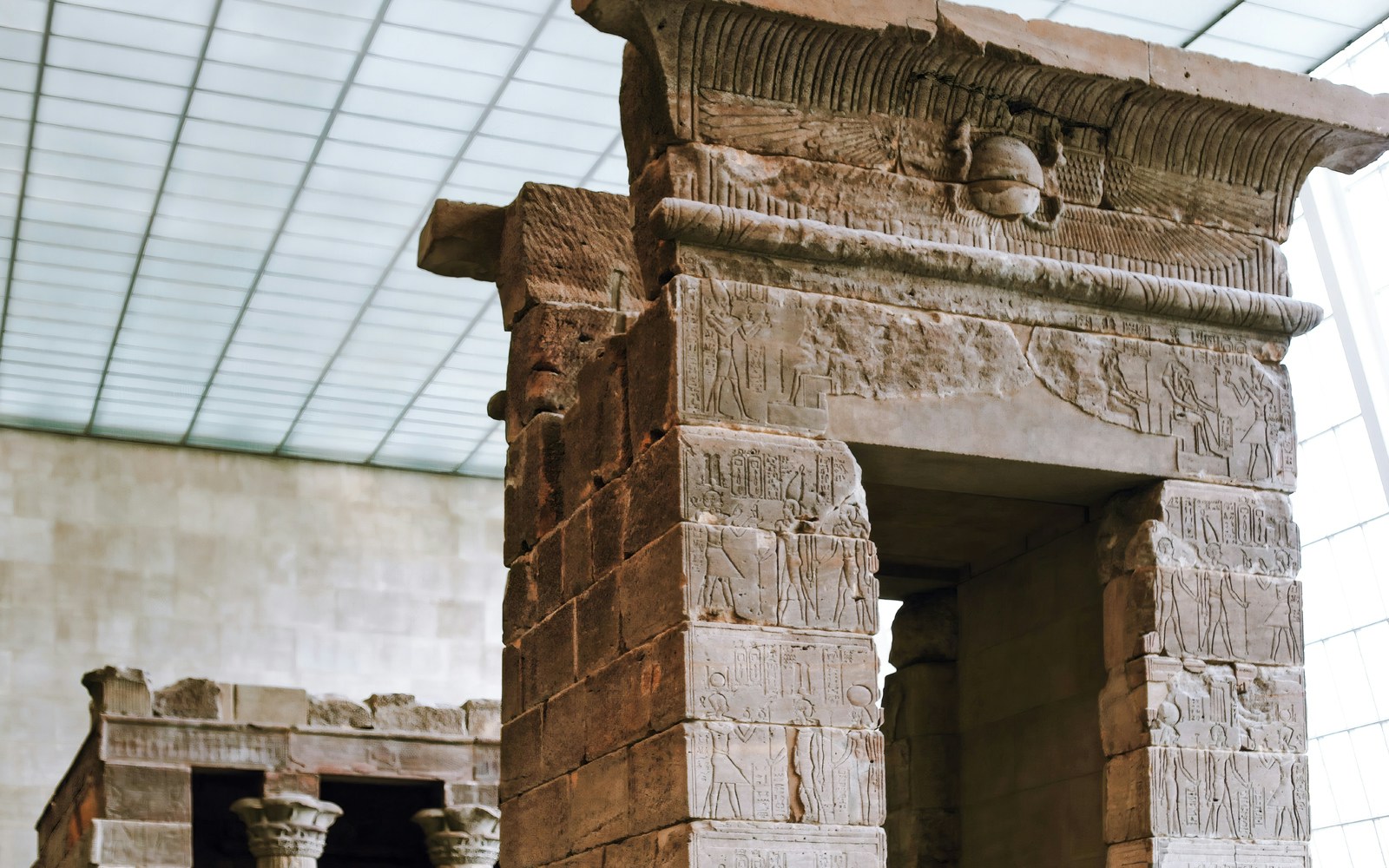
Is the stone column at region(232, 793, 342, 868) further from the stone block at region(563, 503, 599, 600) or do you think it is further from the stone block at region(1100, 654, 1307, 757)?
the stone block at region(1100, 654, 1307, 757)

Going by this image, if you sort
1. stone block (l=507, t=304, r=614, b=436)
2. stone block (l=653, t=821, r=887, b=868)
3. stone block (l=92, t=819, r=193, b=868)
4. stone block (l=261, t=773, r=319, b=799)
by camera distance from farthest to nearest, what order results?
stone block (l=261, t=773, r=319, b=799) < stone block (l=92, t=819, r=193, b=868) < stone block (l=507, t=304, r=614, b=436) < stone block (l=653, t=821, r=887, b=868)

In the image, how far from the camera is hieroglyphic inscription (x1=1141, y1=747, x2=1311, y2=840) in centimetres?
616

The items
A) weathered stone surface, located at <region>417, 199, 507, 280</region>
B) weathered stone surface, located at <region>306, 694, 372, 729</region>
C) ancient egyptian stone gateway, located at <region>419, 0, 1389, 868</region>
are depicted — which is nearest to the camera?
ancient egyptian stone gateway, located at <region>419, 0, 1389, 868</region>

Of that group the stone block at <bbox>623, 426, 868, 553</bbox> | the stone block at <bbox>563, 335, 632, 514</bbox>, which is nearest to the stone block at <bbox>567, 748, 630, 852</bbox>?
the stone block at <bbox>623, 426, 868, 553</bbox>

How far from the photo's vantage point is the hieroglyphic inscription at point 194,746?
12.0m

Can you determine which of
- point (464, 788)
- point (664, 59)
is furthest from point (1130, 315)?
point (464, 788)

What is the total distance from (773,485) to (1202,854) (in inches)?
77.5

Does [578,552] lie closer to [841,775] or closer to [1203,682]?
[841,775]

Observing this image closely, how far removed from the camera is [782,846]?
18.4ft

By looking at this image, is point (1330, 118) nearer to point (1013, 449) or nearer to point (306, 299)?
point (1013, 449)

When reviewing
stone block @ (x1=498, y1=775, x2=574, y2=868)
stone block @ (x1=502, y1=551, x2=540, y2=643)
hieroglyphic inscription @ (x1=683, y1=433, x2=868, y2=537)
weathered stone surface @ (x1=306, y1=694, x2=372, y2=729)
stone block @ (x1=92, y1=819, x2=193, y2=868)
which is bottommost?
stone block @ (x1=498, y1=775, x2=574, y2=868)

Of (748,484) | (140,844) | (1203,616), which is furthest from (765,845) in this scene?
(140,844)

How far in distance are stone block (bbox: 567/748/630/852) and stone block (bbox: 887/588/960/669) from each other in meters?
2.29

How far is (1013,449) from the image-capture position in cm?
627
